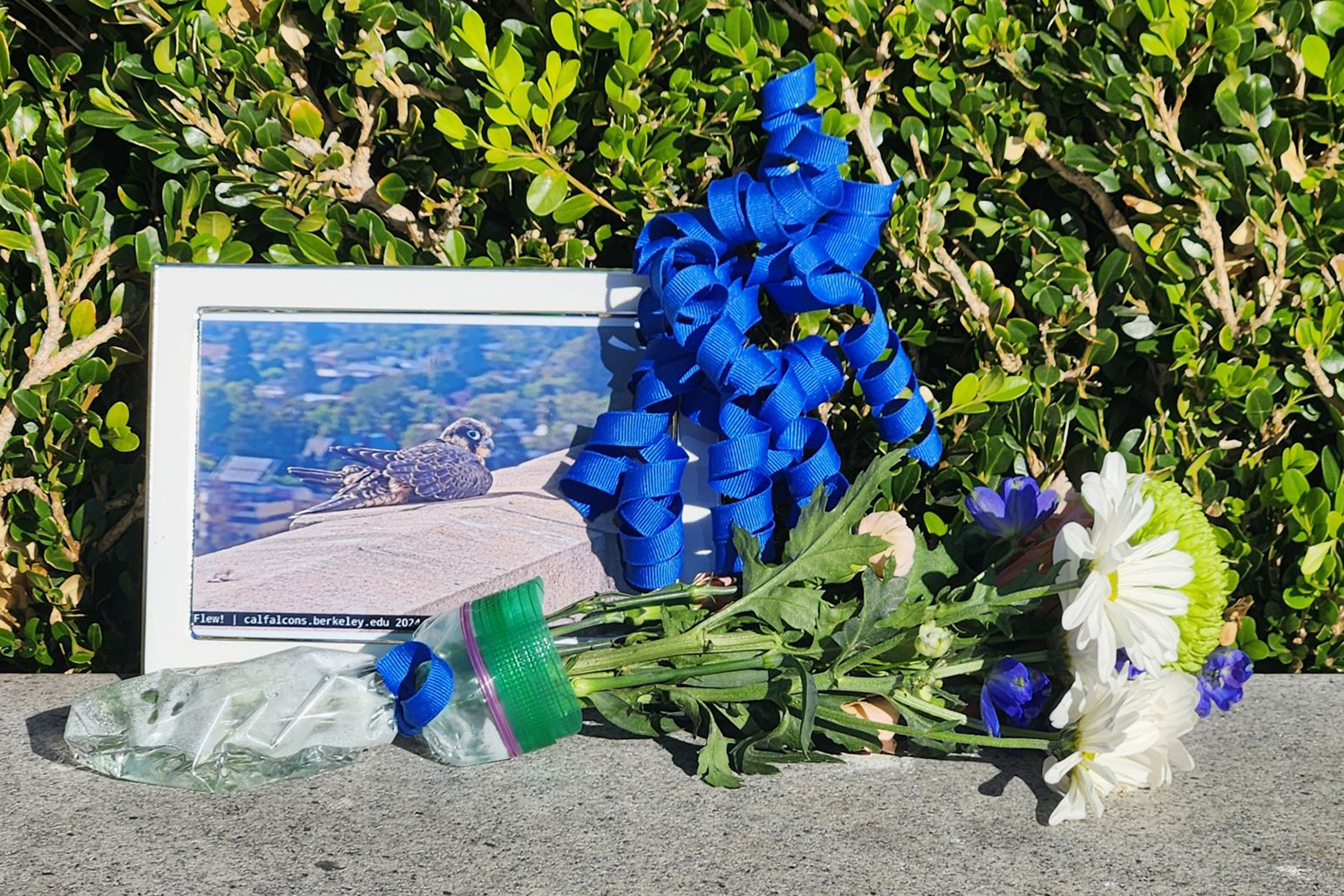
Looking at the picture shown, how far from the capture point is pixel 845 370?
201 centimetres

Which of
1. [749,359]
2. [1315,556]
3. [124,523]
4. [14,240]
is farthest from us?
[124,523]

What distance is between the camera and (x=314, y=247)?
191 centimetres

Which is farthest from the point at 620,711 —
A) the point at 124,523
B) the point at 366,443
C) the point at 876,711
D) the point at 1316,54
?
the point at 1316,54

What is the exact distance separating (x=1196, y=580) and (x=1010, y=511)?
286mm

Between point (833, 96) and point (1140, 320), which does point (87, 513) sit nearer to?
point (833, 96)

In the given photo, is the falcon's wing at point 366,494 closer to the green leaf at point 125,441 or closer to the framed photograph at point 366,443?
the framed photograph at point 366,443

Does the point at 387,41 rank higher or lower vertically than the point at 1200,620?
higher

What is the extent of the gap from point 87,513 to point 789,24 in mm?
1520

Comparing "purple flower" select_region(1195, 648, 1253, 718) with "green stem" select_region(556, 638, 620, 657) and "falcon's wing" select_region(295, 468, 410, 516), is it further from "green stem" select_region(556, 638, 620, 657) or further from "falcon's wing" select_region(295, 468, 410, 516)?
"falcon's wing" select_region(295, 468, 410, 516)

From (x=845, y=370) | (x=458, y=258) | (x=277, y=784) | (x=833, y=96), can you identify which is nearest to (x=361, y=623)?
(x=277, y=784)

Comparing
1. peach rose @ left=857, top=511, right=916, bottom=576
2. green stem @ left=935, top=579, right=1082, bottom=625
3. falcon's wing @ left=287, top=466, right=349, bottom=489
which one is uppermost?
falcon's wing @ left=287, top=466, right=349, bottom=489

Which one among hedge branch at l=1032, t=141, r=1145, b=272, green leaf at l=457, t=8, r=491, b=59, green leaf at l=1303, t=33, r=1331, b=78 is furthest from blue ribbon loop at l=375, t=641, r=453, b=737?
green leaf at l=1303, t=33, r=1331, b=78

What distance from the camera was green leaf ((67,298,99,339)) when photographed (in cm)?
192

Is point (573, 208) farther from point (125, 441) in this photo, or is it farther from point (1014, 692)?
point (1014, 692)
